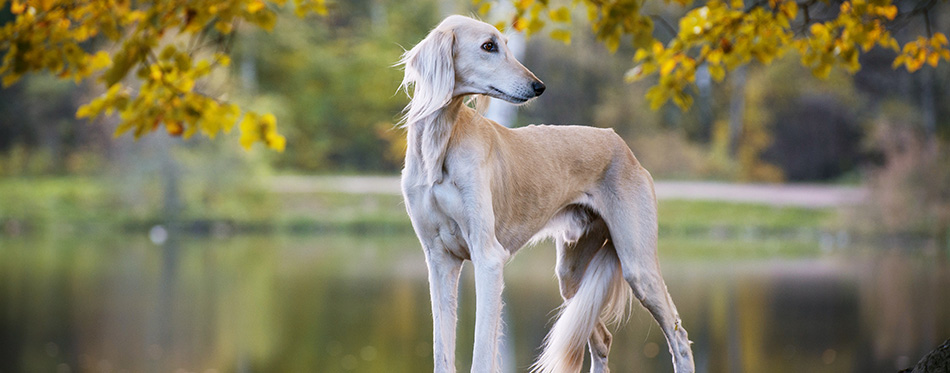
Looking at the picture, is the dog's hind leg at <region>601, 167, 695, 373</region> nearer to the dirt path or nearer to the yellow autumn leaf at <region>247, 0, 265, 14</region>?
the yellow autumn leaf at <region>247, 0, 265, 14</region>

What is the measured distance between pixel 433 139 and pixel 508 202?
468mm

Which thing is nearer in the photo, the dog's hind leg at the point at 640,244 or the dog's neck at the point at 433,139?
the dog's neck at the point at 433,139

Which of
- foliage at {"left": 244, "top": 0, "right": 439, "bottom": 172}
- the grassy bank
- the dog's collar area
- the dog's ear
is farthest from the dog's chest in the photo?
foliage at {"left": 244, "top": 0, "right": 439, "bottom": 172}

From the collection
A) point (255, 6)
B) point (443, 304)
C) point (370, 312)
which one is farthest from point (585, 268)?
point (370, 312)

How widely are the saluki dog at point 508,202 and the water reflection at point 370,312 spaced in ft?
11.8

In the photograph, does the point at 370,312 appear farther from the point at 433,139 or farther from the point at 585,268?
the point at 433,139

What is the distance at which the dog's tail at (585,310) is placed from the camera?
429 cm

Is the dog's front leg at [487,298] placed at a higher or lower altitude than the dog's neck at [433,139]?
lower

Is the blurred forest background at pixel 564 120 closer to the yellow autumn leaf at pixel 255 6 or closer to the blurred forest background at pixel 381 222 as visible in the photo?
the blurred forest background at pixel 381 222

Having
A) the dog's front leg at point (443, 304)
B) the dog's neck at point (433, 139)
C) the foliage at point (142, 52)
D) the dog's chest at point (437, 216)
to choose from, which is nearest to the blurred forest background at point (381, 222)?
the foliage at point (142, 52)

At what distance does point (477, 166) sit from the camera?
3572 mm

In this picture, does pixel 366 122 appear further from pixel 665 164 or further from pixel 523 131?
pixel 523 131

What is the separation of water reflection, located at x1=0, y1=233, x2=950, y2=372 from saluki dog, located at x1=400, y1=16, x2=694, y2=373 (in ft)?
→ 11.8

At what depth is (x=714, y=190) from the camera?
82.4ft
